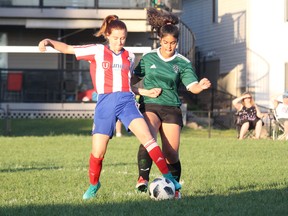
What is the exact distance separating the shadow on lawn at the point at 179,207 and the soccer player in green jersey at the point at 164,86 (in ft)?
2.33

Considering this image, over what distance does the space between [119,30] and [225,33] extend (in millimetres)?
30587

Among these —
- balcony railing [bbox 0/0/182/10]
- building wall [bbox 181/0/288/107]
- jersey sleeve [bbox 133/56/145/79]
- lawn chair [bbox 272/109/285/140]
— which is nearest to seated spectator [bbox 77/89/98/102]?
balcony railing [bbox 0/0/182/10]

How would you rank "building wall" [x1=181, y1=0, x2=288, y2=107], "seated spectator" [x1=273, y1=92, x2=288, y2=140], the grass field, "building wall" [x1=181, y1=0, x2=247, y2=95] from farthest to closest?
"building wall" [x1=181, y1=0, x2=247, y2=95], "building wall" [x1=181, y1=0, x2=288, y2=107], "seated spectator" [x1=273, y1=92, x2=288, y2=140], the grass field

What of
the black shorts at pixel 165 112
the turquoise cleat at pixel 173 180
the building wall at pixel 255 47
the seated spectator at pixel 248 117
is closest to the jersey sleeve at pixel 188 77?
the black shorts at pixel 165 112

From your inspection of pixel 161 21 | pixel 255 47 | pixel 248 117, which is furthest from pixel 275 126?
pixel 161 21

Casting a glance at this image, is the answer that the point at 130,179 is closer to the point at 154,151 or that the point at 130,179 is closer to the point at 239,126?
the point at 154,151

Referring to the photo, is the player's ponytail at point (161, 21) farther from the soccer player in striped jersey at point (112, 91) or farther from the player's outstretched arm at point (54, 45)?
the player's outstretched arm at point (54, 45)

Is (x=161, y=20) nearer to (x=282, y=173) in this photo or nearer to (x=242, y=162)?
(x=282, y=173)

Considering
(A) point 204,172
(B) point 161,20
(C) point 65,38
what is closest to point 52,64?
(C) point 65,38

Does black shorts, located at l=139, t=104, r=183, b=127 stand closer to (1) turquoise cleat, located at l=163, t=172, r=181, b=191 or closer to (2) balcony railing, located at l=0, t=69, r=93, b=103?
(1) turquoise cleat, located at l=163, t=172, r=181, b=191

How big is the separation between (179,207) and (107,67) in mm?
1731

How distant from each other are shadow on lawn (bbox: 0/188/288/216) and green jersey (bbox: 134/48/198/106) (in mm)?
1111

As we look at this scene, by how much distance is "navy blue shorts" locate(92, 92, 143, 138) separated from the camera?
9.40m

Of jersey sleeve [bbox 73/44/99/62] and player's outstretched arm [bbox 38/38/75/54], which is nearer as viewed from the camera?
player's outstretched arm [bbox 38/38/75/54]
